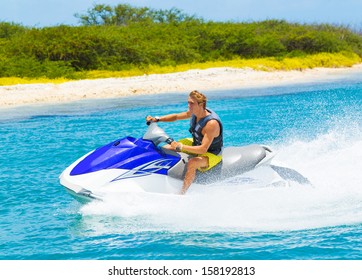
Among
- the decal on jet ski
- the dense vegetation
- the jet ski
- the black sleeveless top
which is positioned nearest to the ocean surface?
the jet ski

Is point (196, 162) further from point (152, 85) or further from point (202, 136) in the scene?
point (152, 85)

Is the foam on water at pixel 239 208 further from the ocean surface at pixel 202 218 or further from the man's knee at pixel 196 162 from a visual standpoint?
the man's knee at pixel 196 162

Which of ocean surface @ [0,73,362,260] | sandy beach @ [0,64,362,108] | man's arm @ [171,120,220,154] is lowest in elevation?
ocean surface @ [0,73,362,260]

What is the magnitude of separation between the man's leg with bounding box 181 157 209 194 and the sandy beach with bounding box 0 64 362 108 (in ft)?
44.2

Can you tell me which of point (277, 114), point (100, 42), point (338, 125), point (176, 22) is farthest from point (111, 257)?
point (176, 22)

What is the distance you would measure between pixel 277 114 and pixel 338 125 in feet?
8.40

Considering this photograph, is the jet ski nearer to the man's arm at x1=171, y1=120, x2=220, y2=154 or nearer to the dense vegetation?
the man's arm at x1=171, y1=120, x2=220, y2=154

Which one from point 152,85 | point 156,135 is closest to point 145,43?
point 152,85

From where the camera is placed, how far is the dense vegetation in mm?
25641

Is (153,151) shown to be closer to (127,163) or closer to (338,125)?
(127,163)

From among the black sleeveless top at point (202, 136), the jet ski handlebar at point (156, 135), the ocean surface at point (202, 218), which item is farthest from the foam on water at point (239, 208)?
the jet ski handlebar at point (156, 135)

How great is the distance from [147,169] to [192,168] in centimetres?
42

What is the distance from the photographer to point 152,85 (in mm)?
22094

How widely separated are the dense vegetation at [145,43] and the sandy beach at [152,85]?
7.28 feet
